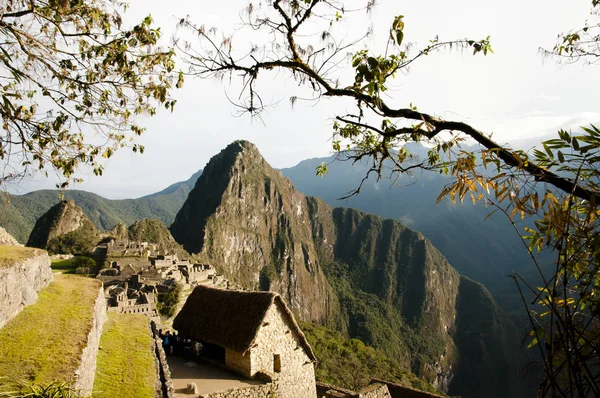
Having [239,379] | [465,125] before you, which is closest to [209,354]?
[239,379]

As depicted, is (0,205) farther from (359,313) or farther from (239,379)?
(359,313)

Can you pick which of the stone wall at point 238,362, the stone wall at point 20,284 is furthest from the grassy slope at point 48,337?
the stone wall at point 238,362

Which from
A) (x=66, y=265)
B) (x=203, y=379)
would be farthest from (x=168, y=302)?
Answer: (x=203, y=379)

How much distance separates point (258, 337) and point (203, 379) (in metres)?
1.87

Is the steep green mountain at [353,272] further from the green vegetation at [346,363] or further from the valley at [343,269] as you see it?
the green vegetation at [346,363]

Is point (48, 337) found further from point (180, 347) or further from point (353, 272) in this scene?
point (353, 272)

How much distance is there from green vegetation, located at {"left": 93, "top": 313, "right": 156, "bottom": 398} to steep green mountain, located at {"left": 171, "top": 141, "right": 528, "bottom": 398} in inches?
3358

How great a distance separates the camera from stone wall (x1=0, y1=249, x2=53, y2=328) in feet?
23.0

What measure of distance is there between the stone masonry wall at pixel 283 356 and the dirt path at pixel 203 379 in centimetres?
61

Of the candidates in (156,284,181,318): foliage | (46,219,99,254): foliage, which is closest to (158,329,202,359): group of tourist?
(156,284,181,318): foliage

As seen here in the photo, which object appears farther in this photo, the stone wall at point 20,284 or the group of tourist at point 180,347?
the group of tourist at point 180,347

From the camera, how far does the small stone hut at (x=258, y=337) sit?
35.3 feet

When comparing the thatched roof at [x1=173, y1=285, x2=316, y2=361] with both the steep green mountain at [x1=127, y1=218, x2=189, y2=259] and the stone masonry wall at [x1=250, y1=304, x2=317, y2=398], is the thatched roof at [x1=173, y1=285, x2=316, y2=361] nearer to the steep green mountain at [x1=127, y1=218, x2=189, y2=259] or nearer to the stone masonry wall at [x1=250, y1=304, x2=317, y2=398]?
the stone masonry wall at [x1=250, y1=304, x2=317, y2=398]

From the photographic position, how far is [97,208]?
10638 cm
